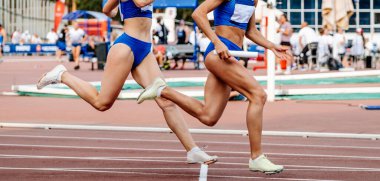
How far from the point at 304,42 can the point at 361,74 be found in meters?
11.1

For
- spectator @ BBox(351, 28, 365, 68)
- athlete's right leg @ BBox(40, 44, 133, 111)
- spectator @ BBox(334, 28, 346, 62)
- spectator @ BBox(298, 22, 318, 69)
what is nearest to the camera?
athlete's right leg @ BBox(40, 44, 133, 111)

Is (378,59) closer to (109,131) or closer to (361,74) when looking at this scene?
(361,74)

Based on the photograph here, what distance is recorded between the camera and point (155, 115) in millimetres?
17656

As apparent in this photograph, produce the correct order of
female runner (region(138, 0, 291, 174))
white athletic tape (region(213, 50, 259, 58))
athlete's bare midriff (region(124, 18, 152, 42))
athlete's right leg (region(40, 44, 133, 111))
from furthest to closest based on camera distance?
athlete's bare midriff (region(124, 18, 152, 42)) → athlete's right leg (region(40, 44, 133, 111)) → female runner (region(138, 0, 291, 174)) → white athletic tape (region(213, 50, 259, 58))

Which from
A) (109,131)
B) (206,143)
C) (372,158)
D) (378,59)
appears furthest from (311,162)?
(378,59)

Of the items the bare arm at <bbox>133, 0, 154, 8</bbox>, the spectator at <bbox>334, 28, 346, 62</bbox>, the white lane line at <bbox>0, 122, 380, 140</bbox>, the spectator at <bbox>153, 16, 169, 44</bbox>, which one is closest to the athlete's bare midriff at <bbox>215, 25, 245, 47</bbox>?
the bare arm at <bbox>133, 0, 154, 8</bbox>

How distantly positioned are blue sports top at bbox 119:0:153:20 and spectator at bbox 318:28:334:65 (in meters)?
28.9

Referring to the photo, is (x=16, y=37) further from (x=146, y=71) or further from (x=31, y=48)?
(x=146, y=71)

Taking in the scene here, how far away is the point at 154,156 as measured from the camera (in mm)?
11172

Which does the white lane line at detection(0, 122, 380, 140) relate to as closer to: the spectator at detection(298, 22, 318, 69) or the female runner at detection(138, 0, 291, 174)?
the female runner at detection(138, 0, 291, 174)

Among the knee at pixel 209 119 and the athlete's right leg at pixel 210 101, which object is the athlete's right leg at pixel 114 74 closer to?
the athlete's right leg at pixel 210 101

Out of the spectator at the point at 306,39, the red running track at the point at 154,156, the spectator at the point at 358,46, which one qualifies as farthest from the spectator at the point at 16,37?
the red running track at the point at 154,156

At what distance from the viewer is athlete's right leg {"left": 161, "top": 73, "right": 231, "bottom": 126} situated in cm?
948

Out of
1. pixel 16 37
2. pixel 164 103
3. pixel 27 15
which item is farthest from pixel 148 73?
Answer: pixel 27 15
